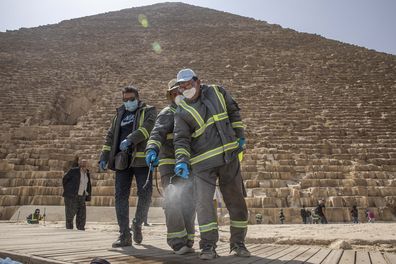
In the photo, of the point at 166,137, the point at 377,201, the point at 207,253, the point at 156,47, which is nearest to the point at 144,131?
the point at 166,137

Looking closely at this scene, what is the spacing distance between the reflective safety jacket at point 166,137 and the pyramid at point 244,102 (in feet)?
16.3

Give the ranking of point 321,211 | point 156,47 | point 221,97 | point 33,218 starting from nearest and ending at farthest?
point 221,97, point 33,218, point 321,211, point 156,47

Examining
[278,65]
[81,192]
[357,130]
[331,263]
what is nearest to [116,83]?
[278,65]

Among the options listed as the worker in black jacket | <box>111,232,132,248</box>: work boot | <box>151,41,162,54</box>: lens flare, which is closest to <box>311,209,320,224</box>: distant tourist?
the worker in black jacket

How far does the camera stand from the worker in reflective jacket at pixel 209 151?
2410 mm

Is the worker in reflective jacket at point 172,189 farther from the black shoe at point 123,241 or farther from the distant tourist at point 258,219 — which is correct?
the distant tourist at point 258,219

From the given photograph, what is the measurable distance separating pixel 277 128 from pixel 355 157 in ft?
8.78

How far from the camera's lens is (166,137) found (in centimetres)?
286

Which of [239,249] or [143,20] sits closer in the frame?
[239,249]

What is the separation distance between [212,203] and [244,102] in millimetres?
12039

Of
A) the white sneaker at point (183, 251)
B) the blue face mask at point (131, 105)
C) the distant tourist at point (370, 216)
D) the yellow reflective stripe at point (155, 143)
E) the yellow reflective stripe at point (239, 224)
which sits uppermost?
the blue face mask at point (131, 105)

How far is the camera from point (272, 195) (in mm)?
8000

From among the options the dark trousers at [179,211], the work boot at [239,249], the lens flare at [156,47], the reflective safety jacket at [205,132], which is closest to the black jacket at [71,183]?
the dark trousers at [179,211]

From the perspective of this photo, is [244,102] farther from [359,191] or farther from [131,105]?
[131,105]
